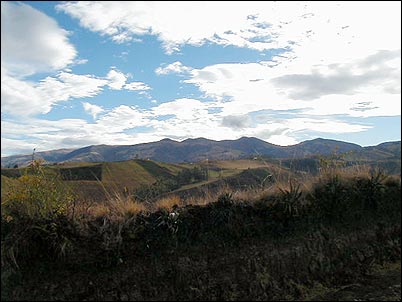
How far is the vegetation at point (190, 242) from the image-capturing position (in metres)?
5.57

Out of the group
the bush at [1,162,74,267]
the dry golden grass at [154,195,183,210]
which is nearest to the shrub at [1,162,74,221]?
the bush at [1,162,74,267]

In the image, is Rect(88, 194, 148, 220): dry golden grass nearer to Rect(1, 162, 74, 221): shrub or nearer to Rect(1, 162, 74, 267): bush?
Rect(1, 162, 74, 221): shrub

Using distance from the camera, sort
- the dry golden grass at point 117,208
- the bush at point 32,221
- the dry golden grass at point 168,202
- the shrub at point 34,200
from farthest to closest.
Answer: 1. the dry golden grass at point 168,202
2. the dry golden grass at point 117,208
3. the shrub at point 34,200
4. the bush at point 32,221

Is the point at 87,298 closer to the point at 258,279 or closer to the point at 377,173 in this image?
Result: the point at 258,279

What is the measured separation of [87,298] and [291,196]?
4.46 m

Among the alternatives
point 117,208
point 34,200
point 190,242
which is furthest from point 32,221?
point 190,242

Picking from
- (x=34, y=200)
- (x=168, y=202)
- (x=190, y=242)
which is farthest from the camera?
(x=168, y=202)

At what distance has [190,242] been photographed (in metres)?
6.69

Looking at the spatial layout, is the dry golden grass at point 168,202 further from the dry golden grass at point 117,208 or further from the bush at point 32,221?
the bush at point 32,221

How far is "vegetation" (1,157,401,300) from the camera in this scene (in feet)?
18.3

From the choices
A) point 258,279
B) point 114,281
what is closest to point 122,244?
point 114,281

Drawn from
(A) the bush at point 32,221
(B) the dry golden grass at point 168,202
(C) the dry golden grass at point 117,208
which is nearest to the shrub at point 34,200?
(A) the bush at point 32,221

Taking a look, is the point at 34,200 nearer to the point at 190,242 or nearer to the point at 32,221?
the point at 32,221

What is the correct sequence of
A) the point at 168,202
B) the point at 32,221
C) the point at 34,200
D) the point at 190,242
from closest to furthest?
1. the point at 32,221
2. the point at 34,200
3. the point at 190,242
4. the point at 168,202
